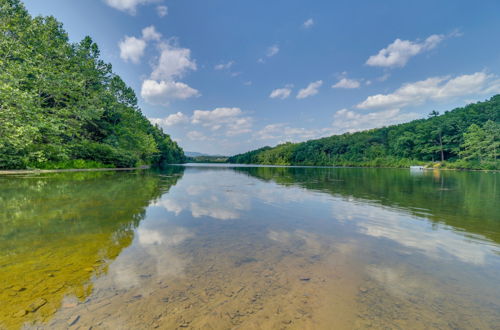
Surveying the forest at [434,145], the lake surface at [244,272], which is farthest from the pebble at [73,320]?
the forest at [434,145]

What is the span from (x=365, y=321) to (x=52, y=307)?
3.41 metres

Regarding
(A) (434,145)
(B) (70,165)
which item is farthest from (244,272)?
(A) (434,145)

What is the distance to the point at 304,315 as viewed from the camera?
7.87 ft

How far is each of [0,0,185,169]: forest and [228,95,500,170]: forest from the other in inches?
2874

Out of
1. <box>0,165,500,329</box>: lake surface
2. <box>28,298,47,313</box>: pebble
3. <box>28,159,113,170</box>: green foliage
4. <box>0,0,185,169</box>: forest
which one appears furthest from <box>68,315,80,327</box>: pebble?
<box>28,159,113,170</box>: green foliage

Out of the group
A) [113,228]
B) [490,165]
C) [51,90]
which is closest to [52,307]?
[113,228]

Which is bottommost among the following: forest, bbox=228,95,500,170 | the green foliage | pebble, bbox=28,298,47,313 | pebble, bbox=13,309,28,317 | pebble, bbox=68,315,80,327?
pebble, bbox=68,315,80,327

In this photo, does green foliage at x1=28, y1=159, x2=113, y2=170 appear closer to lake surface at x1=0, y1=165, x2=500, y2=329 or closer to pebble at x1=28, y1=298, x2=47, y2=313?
lake surface at x1=0, y1=165, x2=500, y2=329

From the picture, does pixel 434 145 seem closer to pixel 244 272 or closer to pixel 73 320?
pixel 244 272

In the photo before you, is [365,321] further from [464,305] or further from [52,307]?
[52,307]

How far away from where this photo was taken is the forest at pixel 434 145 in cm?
5133

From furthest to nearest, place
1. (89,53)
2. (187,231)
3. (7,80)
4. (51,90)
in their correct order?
(89,53) < (51,90) < (7,80) < (187,231)

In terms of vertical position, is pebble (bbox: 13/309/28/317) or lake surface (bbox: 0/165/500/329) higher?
pebble (bbox: 13/309/28/317)

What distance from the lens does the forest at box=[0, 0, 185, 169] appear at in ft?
61.2
